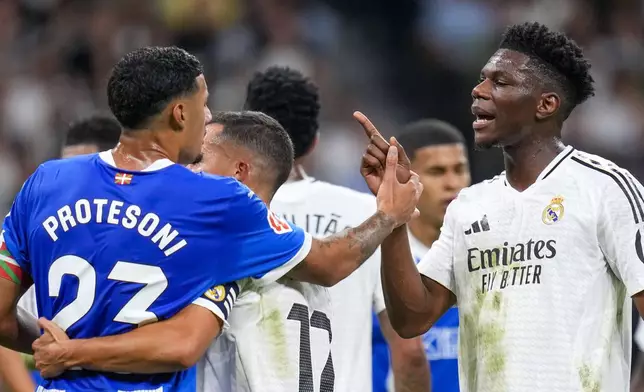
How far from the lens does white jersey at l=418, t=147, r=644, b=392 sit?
455cm

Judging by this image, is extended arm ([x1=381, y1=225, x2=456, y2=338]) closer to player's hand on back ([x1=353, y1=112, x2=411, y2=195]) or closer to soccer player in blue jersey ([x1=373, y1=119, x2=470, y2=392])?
player's hand on back ([x1=353, y1=112, x2=411, y2=195])

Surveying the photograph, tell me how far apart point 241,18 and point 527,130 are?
32.3 ft

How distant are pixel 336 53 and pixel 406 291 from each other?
31.8ft

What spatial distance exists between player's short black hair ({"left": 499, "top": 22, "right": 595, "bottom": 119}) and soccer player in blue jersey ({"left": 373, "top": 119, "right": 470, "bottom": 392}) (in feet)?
7.69

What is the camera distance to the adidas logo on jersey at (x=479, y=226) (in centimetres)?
490

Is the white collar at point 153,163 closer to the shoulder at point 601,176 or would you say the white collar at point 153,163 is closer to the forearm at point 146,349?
the forearm at point 146,349

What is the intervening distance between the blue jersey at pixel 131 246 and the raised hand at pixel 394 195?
1.89 ft

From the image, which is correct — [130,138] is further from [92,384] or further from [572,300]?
[572,300]

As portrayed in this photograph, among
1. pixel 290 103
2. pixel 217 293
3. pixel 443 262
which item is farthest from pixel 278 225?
pixel 290 103

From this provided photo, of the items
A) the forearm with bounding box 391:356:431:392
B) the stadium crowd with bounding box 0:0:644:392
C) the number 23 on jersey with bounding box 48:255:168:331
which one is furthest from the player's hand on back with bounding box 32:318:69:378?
the stadium crowd with bounding box 0:0:644:392

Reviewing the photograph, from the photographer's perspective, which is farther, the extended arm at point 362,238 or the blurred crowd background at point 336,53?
the blurred crowd background at point 336,53

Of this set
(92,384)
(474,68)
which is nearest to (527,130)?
(92,384)

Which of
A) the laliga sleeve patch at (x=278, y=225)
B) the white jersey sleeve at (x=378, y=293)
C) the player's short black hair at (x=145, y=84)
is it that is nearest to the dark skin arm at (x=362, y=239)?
the laliga sleeve patch at (x=278, y=225)

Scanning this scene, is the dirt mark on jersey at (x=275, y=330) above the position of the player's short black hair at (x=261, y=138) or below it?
below
